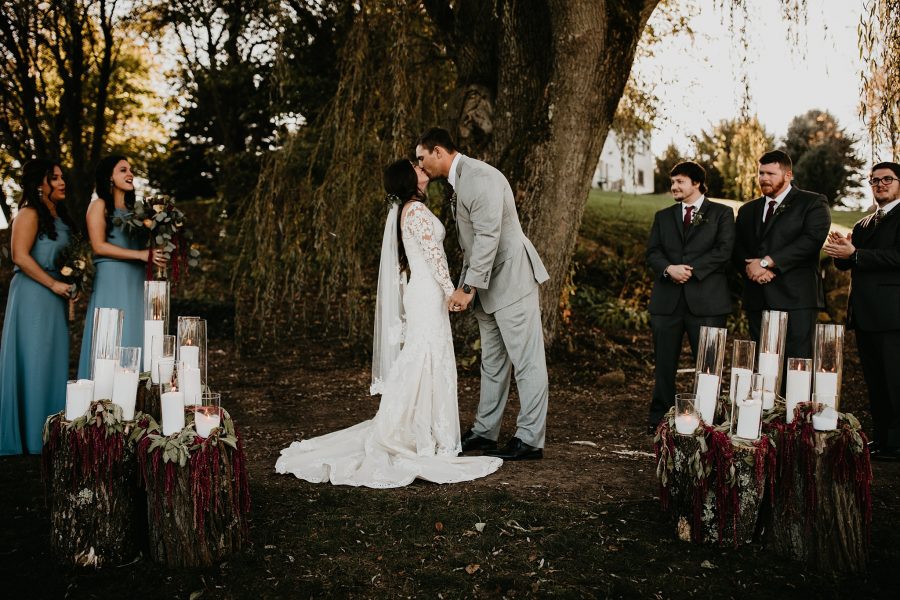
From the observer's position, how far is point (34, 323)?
543cm

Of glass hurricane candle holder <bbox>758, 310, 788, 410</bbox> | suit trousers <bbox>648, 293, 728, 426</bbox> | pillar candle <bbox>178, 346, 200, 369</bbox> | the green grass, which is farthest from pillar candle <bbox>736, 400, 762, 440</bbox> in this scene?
the green grass

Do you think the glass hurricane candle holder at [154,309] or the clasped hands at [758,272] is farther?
the clasped hands at [758,272]

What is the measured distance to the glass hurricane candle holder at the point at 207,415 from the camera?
3.33m

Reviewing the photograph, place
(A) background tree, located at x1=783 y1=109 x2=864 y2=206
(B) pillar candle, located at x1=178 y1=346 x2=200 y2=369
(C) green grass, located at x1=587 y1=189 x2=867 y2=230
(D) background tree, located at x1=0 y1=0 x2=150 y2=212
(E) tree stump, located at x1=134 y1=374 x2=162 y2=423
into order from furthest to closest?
1. (A) background tree, located at x1=783 y1=109 x2=864 y2=206
2. (C) green grass, located at x1=587 y1=189 x2=867 y2=230
3. (D) background tree, located at x1=0 y1=0 x2=150 y2=212
4. (E) tree stump, located at x1=134 y1=374 x2=162 y2=423
5. (B) pillar candle, located at x1=178 y1=346 x2=200 y2=369

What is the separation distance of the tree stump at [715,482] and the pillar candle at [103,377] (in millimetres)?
2532

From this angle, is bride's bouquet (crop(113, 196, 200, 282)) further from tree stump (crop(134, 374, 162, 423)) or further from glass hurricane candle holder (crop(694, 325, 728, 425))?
A: glass hurricane candle holder (crop(694, 325, 728, 425))

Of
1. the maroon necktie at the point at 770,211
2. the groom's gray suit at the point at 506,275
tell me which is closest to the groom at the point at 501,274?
the groom's gray suit at the point at 506,275

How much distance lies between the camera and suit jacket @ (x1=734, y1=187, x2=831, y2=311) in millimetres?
5422

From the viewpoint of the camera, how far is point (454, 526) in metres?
3.87

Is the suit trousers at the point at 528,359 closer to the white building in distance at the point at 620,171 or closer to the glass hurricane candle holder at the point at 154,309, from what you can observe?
the glass hurricane candle holder at the point at 154,309

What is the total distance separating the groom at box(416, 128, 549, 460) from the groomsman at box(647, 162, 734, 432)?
3.88 feet

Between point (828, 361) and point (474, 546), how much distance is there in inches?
70.6

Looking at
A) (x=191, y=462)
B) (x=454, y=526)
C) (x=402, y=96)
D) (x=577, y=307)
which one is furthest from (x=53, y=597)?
(x=577, y=307)

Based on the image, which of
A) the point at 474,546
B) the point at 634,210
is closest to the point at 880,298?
the point at 474,546
